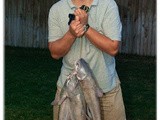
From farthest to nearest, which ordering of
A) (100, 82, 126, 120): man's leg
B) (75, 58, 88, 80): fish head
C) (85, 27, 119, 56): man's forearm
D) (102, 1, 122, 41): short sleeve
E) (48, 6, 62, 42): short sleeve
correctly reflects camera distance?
(100, 82, 126, 120): man's leg, (48, 6, 62, 42): short sleeve, (102, 1, 122, 41): short sleeve, (85, 27, 119, 56): man's forearm, (75, 58, 88, 80): fish head

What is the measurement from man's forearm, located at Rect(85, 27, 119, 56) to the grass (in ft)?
14.5

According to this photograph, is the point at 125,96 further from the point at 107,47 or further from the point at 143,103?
the point at 107,47

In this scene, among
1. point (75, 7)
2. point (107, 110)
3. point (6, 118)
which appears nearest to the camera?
point (75, 7)

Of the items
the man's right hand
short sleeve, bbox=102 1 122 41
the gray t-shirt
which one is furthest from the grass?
the man's right hand

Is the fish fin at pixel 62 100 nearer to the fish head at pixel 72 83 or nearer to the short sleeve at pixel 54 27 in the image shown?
the fish head at pixel 72 83

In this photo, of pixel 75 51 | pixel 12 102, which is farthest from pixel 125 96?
pixel 75 51

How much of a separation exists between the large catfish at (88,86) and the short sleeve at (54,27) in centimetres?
43

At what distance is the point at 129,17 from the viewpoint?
13.3 metres

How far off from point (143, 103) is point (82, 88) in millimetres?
5545

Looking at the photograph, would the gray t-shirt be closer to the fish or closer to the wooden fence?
the fish

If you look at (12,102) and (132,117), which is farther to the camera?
(12,102)

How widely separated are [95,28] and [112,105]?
67cm

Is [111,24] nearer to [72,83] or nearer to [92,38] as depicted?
[92,38]

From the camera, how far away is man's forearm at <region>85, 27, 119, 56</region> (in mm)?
3172
